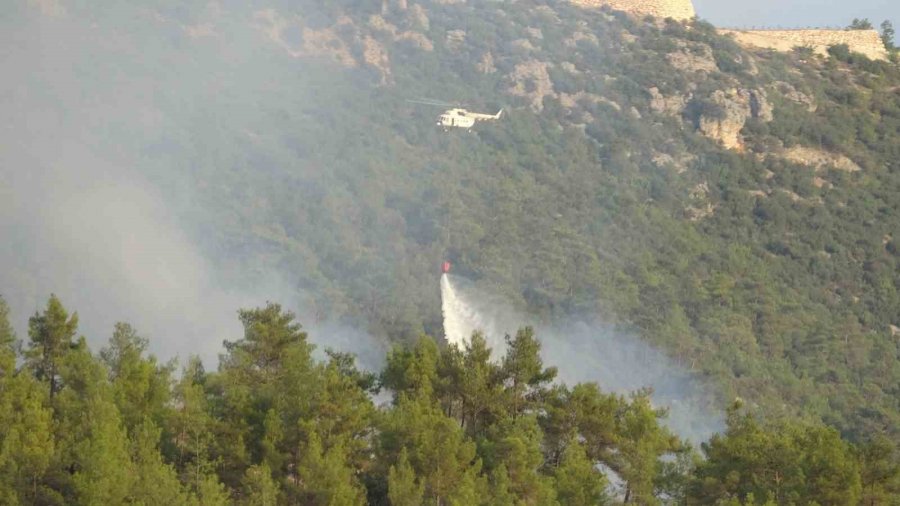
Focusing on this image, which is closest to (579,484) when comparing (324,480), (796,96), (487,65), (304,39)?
(324,480)

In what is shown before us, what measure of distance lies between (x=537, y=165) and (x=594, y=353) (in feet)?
49.7

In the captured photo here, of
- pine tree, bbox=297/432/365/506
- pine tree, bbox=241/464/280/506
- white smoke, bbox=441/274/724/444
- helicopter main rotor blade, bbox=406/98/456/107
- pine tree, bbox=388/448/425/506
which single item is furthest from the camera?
helicopter main rotor blade, bbox=406/98/456/107

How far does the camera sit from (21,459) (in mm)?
33156

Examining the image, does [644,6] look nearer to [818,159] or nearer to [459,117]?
[818,159]

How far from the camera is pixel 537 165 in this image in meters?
73.2

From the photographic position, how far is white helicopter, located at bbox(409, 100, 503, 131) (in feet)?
248

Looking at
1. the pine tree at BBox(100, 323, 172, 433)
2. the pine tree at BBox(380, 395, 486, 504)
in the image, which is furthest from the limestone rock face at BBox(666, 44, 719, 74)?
the pine tree at BBox(380, 395, 486, 504)

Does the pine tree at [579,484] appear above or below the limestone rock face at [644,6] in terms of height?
below

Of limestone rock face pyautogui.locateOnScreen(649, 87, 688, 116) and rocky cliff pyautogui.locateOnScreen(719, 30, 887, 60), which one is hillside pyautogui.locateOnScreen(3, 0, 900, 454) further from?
rocky cliff pyautogui.locateOnScreen(719, 30, 887, 60)

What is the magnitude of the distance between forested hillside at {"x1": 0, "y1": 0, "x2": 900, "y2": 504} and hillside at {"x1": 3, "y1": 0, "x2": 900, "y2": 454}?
0.13m

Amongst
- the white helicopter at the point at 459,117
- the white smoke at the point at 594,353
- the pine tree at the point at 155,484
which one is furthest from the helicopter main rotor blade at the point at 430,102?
the pine tree at the point at 155,484

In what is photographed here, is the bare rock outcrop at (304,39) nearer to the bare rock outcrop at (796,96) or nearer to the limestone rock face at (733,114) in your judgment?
the limestone rock face at (733,114)

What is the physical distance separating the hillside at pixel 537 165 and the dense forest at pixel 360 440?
17261mm

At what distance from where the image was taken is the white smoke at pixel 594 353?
188 ft
